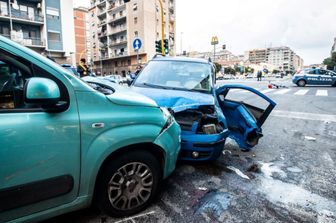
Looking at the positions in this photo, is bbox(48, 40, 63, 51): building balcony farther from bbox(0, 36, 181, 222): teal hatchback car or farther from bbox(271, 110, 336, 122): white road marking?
bbox(0, 36, 181, 222): teal hatchback car

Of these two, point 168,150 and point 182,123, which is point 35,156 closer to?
point 168,150

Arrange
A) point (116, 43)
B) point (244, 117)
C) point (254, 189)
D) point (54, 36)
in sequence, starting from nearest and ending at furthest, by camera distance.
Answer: point (254, 189), point (244, 117), point (54, 36), point (116, 43)

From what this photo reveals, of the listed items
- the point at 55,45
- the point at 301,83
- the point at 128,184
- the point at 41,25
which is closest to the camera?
the point at 128,184

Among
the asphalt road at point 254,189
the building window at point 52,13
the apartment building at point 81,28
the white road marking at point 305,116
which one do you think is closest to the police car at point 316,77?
the white road marking at point 305,116

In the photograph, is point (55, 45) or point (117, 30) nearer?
point (55, 45)

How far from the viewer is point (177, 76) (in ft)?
15.9

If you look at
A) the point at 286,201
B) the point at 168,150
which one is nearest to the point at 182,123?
the point at 168,150

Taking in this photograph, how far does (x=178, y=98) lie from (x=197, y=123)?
0.52 meters

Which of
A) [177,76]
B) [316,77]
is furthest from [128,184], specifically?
[316,77]

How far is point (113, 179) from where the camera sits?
2.32 m

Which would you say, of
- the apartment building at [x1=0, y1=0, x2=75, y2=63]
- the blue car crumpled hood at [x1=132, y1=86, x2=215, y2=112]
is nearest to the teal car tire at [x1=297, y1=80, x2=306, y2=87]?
the blue car crumpled hood at [x1=132, y1=86, x2=215, y2=112]

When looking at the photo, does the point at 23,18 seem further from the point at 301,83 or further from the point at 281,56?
the point at 281,56

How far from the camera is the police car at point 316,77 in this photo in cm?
2117

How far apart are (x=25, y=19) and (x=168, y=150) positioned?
36.0 m
